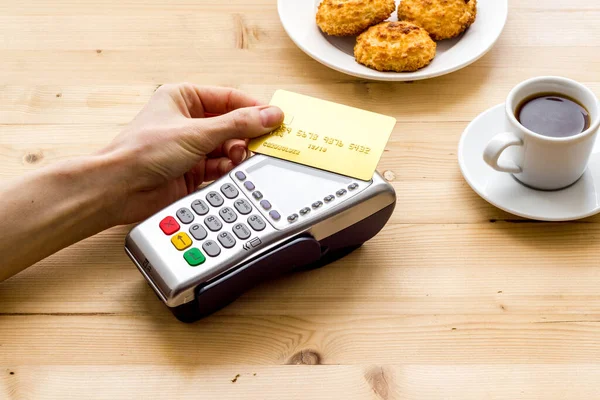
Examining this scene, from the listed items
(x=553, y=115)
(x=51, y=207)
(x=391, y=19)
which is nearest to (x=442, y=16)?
(x=391, y=19)

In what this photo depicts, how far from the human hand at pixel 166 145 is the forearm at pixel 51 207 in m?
0.02

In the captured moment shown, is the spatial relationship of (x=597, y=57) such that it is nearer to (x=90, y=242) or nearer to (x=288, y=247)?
(x=288, y=247)

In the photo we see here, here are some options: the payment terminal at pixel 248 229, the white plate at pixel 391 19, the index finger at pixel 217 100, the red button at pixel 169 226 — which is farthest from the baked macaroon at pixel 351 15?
the red button at pixel 169 226

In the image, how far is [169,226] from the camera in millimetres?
752

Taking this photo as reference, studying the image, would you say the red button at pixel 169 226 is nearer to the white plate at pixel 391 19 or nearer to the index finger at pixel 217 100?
the index finger at pixel 217 100

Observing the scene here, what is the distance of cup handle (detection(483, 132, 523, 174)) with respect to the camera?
2.77ft

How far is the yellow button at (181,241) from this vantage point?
74cm

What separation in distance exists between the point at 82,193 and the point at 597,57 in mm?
770

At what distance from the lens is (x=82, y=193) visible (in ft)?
2.69

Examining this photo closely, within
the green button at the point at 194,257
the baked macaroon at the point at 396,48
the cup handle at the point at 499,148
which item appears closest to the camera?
the green button at the point at 194,257

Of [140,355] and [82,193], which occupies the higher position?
[82,193]

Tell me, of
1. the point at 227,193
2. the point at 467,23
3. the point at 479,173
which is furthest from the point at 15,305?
the point at 467,23

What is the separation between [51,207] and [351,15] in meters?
0.52

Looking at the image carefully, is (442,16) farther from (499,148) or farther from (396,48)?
(499,148)
